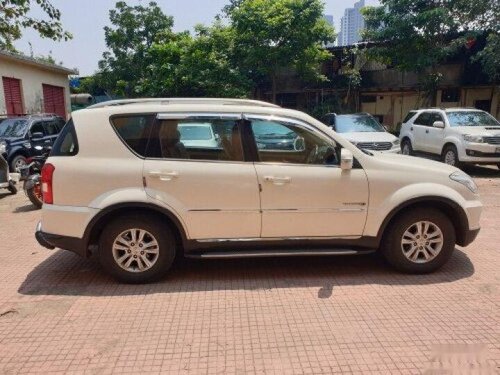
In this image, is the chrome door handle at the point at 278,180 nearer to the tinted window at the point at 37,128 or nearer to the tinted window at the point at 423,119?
the tinted window at the point at 423,119

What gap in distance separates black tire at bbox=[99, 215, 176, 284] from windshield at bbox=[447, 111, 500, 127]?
30.9 feet

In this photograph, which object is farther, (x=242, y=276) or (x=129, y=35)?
(x=129, y=35)

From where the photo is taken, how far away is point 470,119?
11023 millimetres

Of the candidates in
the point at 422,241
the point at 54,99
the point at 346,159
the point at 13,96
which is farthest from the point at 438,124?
the point at 54,99

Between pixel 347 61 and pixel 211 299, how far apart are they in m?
20.1

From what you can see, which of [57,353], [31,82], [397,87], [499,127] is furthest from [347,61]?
[57,353]

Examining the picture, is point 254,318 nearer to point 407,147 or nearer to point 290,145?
point 290,145

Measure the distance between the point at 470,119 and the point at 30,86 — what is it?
17495mm

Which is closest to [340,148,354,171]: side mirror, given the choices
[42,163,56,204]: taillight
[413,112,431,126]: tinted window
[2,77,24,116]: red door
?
[42,163,56,204]: taillight

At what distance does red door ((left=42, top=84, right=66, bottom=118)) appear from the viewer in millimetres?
20172

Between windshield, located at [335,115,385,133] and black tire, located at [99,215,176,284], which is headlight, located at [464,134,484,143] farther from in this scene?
black tire, located at [99,215,176,284]

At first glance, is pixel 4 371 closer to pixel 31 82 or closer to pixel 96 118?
pixel 96 118

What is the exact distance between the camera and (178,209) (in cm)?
396

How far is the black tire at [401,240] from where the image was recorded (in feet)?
13.6
